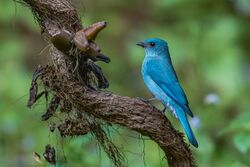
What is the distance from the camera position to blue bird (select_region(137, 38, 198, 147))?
3.76 meters

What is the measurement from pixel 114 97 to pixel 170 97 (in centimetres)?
82

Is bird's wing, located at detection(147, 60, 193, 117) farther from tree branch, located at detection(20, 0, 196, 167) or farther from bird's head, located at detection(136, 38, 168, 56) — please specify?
tree branch, located at detection(20, 0, 196, 167)

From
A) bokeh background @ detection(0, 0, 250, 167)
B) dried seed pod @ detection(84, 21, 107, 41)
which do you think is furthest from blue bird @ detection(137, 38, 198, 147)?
bokeh background @ detection(0, 0, 250, 167)

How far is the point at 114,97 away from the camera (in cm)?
308

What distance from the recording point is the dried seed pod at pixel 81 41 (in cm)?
303

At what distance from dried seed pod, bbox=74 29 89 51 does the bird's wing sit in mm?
863

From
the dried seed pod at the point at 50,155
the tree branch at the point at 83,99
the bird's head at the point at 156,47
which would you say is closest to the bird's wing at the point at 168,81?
the bird's head at the point at 156,47

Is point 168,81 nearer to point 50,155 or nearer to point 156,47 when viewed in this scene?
point 156,47

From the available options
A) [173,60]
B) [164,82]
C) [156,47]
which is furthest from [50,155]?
[173,60]

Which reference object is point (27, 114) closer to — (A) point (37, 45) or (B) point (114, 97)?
(A) point (37, 45)

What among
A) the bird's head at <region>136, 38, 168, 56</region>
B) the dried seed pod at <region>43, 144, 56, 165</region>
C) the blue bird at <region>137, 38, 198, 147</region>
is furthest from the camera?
the bird's head at <region>136, 38, 168, 56</region>

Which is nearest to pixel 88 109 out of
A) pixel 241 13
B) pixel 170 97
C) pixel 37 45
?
pixel 170 97

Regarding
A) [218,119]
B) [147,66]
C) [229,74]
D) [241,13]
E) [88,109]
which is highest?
[241,13]

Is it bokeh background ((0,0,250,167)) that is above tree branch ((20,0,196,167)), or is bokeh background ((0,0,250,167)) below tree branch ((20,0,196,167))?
above
